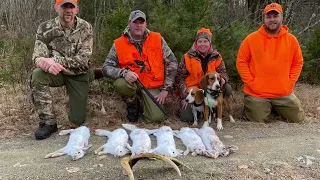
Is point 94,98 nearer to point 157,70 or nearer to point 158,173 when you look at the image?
point 157,70

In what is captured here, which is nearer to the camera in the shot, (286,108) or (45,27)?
(45,27)

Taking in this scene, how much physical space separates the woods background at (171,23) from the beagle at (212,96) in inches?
51.9

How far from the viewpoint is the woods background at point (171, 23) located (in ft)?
23.8

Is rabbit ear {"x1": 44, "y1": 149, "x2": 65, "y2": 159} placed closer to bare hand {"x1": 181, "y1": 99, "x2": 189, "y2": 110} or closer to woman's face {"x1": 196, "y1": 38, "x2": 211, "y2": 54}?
bare hand {"x1": 181, "y1": 99, "x2": 189, "y2": 110}

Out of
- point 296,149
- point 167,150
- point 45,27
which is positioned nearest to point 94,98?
point 45,27

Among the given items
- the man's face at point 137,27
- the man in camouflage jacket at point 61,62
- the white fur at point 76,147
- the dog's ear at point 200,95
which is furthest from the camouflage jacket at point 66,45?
the dog's ear at point 200,95

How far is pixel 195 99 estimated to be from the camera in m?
6.39

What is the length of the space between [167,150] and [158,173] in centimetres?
43

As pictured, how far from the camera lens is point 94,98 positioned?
293 inches

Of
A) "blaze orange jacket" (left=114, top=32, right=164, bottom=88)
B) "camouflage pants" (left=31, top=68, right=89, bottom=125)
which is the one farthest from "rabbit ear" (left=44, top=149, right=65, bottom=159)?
"blaze orange jacket" (left=114, top=32, right=164, bottom=88)

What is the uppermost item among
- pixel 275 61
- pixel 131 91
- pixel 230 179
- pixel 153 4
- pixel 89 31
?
pixel 153 4

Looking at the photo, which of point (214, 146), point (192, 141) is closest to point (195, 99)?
point (192, 141)

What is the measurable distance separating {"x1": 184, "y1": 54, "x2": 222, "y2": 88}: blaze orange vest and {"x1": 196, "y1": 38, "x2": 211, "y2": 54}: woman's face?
0.63ft

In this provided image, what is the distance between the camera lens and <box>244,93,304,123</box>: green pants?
21.4 ft
